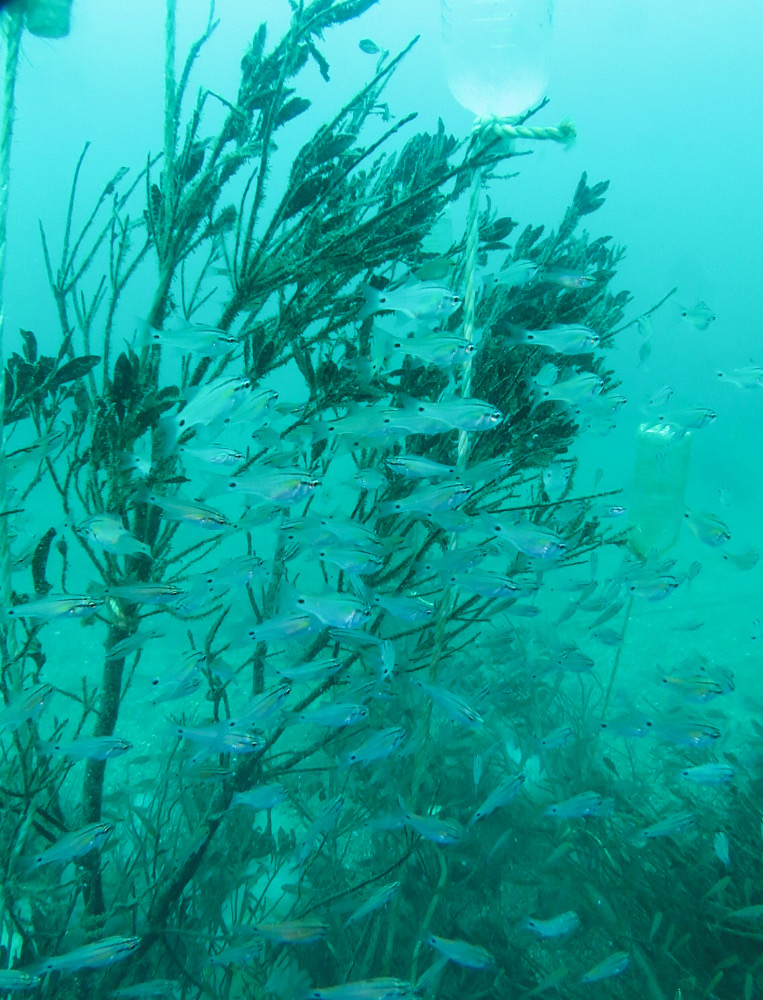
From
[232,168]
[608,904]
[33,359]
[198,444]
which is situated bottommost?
[608,904]

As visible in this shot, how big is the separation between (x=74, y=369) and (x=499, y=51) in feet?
9.19

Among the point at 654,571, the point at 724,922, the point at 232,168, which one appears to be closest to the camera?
the point at 232,168

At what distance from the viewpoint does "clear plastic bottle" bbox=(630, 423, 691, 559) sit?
22.8 ft

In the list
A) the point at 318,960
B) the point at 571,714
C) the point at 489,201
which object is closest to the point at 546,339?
the point at 489,201

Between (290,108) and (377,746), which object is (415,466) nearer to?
(377,746)

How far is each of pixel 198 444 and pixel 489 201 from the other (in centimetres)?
387

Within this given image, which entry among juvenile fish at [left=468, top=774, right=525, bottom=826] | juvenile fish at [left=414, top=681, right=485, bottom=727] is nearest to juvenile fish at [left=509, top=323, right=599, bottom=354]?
juvenile fish at [left=414, top=681, right=485, bottom=727]

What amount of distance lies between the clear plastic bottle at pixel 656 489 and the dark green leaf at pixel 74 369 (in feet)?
20.6

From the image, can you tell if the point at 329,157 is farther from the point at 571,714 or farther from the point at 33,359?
A: the point at 571,714

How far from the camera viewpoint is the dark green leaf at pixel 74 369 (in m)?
2.79

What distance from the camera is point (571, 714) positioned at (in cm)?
741

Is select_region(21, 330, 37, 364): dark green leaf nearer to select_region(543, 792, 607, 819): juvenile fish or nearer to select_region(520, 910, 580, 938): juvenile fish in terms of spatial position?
select_region(543, 792, 607, 819): juvenile fish

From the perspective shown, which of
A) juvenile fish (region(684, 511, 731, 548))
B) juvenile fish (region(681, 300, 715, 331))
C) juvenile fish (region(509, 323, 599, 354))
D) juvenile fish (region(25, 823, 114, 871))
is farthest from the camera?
juvenile fish (region(681, 300, 715, 331))

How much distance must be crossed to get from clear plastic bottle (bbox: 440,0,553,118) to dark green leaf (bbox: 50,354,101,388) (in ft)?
7.97
